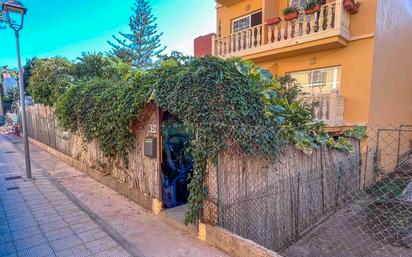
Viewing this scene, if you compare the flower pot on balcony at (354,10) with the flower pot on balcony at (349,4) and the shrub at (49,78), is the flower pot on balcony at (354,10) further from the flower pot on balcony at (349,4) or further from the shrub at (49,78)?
the shrub at (49,78)

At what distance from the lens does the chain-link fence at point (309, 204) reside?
3445mm

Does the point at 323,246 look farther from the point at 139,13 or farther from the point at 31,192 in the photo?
the point at 139,13

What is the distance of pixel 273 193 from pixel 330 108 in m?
5.56

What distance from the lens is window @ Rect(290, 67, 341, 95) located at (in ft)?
28.3

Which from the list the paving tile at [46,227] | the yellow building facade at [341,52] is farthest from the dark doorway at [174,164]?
the yellow building facade at [341,52]

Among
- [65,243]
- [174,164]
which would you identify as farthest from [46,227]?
[174,164]

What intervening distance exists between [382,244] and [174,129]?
5207 mm

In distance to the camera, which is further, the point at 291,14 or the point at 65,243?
the point at 291,14

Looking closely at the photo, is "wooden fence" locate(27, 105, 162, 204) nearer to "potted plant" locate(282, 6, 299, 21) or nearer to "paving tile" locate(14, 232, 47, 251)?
"paving tile" locate(14, 232, 47, 251)

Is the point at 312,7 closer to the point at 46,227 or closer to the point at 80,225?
the point at 80,225

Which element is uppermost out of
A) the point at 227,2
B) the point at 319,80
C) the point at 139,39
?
the point at 139,39

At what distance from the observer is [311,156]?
4805 mm

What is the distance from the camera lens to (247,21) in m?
11.2

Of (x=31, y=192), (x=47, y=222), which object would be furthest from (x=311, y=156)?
(x=31, y=192)
